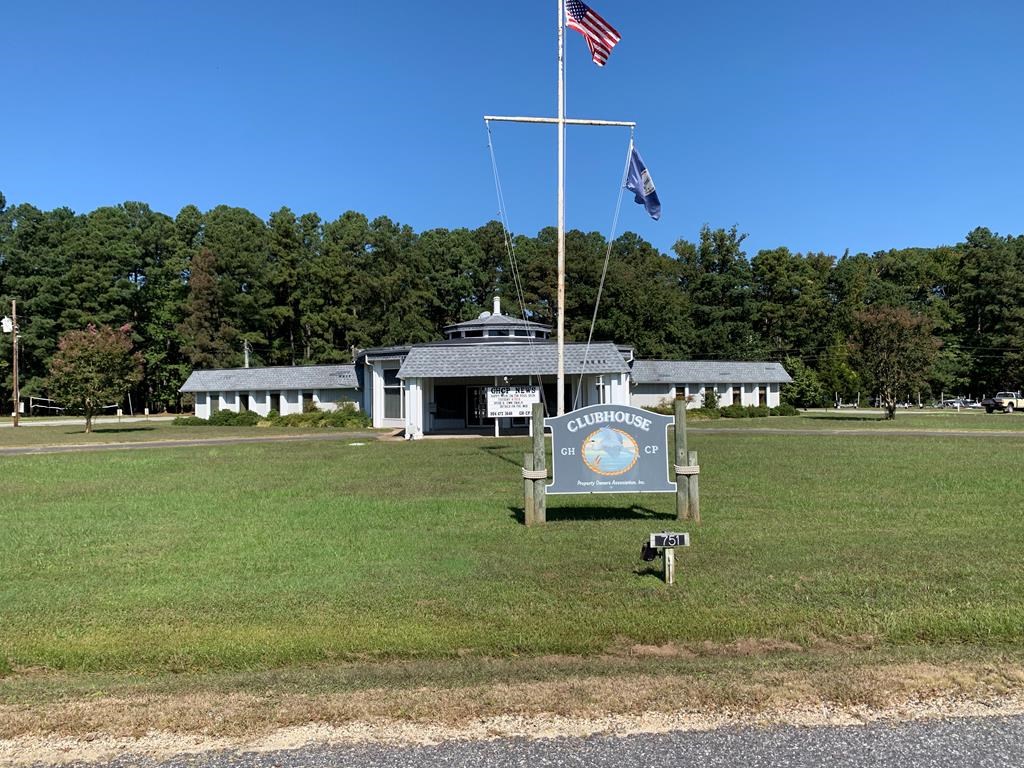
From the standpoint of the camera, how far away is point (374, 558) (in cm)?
801

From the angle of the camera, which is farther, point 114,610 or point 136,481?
point 136,481

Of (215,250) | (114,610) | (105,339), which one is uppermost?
(215,250)

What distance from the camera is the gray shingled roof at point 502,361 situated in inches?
1198

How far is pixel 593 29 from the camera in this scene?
49.5 ft

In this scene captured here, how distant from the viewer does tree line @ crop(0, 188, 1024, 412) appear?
2554 inches

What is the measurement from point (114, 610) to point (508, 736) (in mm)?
4382

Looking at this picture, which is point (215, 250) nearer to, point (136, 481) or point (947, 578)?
point (136, 481)

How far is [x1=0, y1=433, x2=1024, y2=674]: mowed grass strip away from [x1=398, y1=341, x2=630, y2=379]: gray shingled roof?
16.4 metres

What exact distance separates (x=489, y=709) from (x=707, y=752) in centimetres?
120

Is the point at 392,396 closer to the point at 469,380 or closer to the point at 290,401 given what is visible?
the point at 469,380

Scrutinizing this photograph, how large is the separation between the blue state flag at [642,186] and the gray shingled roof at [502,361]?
1475 cm

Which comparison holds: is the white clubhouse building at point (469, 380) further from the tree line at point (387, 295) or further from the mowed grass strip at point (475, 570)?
the mowed grass strip at point (475, 570)

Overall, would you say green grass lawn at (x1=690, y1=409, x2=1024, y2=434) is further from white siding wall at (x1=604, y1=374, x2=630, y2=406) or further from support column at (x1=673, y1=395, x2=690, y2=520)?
support column at (x1=673, y1=395, x2=690, y2=520)

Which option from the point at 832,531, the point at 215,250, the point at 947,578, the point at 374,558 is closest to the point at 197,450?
the point at 374,558
